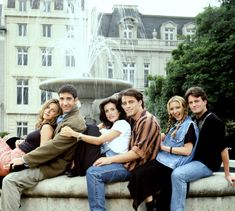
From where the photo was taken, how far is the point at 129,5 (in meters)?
49.1

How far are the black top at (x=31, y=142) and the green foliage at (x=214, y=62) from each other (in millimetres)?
18382

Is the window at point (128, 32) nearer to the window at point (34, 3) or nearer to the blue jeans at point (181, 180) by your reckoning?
the window at point (34, 3)

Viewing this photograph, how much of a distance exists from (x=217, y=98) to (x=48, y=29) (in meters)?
26.8

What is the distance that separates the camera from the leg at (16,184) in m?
4.76

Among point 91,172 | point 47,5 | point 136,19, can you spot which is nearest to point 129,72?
point 136,19

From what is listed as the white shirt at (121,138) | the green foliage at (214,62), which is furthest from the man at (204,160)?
the green foliage at (214,62)

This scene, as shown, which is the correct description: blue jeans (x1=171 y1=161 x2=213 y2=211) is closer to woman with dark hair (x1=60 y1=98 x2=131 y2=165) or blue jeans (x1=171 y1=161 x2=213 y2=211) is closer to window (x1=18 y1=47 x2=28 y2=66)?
woman with dark hair (x1=60 y1=98 x2=131 y2=165)

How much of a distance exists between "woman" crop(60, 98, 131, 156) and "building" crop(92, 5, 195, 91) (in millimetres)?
38681

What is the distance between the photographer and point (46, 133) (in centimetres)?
527

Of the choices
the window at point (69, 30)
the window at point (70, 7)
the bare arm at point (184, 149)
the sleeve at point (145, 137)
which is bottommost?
the bare arm at point (184, 149)

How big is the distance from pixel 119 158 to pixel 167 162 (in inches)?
20.2

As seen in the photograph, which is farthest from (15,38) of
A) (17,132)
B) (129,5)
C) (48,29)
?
(129,5)

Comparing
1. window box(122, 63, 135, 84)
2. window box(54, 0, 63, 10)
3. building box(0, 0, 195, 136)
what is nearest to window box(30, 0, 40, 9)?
building box(0, 0, 195, 136)

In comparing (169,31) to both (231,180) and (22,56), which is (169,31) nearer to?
(22,56)
